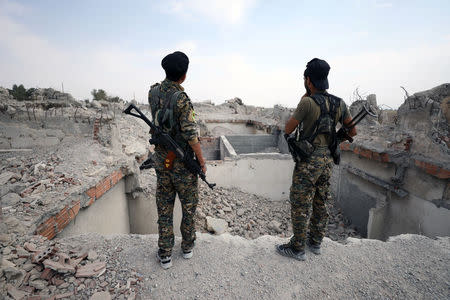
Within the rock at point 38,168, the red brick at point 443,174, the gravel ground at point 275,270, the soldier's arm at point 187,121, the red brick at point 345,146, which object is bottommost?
the gravel ground at point 275,270

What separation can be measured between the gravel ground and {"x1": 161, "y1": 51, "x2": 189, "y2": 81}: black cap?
1620 mm

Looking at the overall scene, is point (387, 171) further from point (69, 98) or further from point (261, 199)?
point (69, 98)

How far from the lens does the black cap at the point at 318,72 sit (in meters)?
1.82

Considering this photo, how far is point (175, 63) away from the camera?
1.69 meters

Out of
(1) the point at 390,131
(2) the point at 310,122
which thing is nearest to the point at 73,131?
(2) the point at 310,122

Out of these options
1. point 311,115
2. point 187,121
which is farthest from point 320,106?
point 187,121

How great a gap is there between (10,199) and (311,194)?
120 inches

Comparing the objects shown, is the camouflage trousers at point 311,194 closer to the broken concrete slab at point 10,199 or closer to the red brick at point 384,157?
the red brick at point 384,157

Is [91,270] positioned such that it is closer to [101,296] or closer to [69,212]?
[101,296]

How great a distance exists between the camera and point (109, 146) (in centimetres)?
420

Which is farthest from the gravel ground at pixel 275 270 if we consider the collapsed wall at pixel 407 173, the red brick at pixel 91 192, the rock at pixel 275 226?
the rock at pixel 275 226

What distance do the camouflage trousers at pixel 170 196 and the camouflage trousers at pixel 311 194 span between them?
3.04ft

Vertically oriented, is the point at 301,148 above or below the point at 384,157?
above

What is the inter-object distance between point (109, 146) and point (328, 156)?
3847 millimetres
